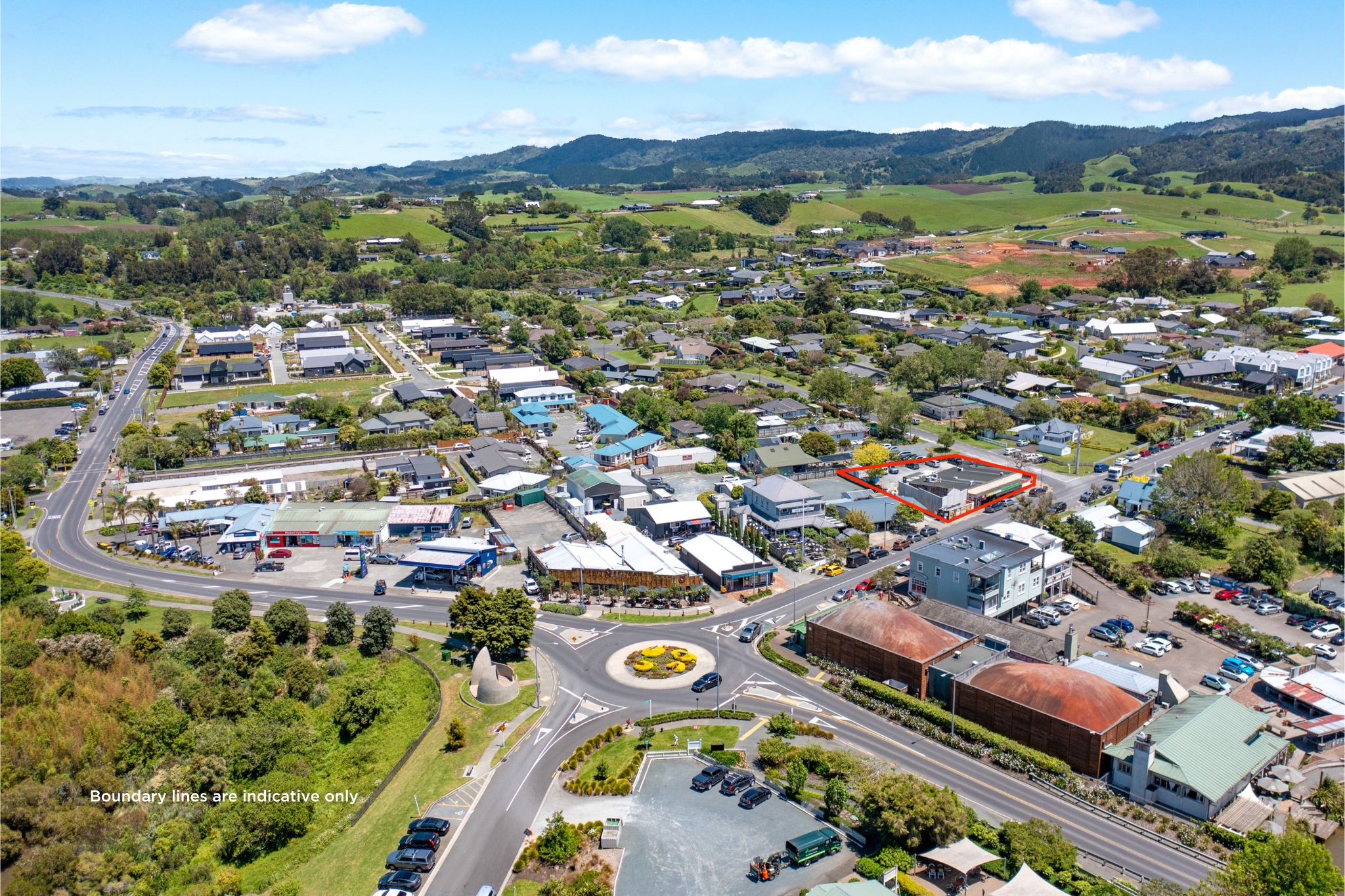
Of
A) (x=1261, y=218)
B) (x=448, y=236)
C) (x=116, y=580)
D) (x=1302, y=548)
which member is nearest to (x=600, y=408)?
(x=116, y=580)

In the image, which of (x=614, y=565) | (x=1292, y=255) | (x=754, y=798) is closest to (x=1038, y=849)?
(x=754, y=798)

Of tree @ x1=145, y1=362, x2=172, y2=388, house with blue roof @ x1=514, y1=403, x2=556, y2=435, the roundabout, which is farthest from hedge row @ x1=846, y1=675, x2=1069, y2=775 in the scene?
tree @ x1=145, y1=362, x2=172, y2=388

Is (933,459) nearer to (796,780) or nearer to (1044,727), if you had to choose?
(1044,727)

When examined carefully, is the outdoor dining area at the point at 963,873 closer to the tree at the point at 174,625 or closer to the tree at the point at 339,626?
the tree at the point at 339,626

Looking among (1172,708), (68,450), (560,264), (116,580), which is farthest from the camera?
(560,264)

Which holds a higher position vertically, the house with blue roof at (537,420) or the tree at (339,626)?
the house with blue roof at (537,420)

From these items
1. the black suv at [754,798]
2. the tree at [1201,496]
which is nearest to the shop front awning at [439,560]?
the black suv at [754,798]

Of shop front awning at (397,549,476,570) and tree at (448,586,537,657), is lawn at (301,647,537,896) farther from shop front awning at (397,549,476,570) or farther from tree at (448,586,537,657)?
shop front awning at (397,549,476,570)

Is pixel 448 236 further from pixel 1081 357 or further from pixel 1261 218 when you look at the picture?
pixel 1261 218
